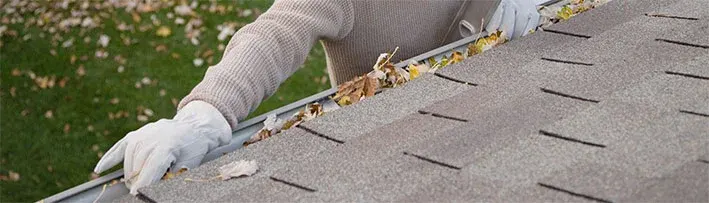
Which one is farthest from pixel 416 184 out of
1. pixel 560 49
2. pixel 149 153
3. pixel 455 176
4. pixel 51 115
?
pixel 51 115

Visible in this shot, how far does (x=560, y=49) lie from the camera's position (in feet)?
7.43

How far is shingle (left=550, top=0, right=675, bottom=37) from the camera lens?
2449 millimetres

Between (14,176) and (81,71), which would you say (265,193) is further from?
(81,71)

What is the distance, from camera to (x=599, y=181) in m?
1.48

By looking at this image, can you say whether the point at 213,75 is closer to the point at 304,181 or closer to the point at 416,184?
the point at 304,181

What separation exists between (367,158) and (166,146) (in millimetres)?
455

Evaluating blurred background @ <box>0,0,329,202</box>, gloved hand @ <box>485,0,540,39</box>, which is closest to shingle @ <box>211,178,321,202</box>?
gloved hand @ <box>485,0,540,39</box>

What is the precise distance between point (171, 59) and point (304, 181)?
273 inches

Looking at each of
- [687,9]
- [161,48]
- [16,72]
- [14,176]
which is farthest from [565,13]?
[16,72]

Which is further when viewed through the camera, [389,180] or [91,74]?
[91,74]

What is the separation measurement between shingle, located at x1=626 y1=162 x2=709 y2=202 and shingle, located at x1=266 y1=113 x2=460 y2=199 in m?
0.39

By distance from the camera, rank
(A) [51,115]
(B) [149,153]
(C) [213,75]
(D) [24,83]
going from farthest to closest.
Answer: (D) [24,83], (A) [51,115], (C) [213,75], (B) [149,153]

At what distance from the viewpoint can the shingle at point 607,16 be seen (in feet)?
8.04

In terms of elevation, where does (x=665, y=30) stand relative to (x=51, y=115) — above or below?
above
